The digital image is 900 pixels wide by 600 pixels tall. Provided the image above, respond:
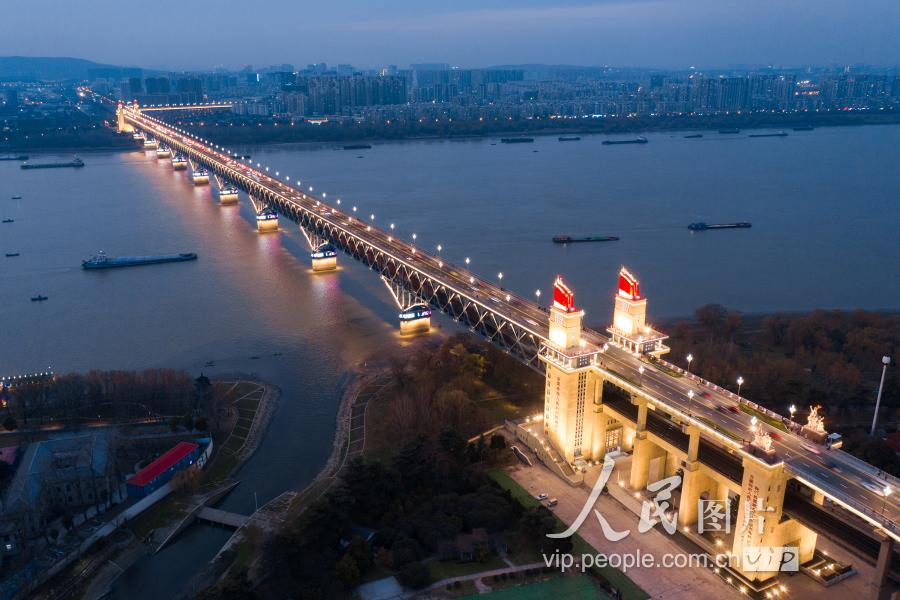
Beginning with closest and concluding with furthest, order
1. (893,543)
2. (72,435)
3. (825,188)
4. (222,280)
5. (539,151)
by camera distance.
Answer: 1. (893,543)
2. (72,435)
3. (222,280)
4. (825,188)
5. (539,151)

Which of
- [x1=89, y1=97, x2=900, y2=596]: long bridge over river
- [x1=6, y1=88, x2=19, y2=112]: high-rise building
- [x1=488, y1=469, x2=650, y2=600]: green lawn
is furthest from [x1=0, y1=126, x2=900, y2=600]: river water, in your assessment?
[x1=6, y1=88, x2=19, y2=112]: high-rise building

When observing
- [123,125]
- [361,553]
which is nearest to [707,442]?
[361,553]

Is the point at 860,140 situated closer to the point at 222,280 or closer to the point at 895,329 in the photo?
the point at 895,329

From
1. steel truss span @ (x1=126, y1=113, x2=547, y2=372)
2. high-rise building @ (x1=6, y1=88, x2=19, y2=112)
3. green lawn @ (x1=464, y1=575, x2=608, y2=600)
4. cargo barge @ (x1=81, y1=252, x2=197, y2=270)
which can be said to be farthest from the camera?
high-rise building @ (x1=6, y1=88, x2=19, y2=112)

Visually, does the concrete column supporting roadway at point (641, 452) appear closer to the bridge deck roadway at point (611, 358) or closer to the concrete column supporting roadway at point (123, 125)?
the bridge deck roadway at point (611, 358)

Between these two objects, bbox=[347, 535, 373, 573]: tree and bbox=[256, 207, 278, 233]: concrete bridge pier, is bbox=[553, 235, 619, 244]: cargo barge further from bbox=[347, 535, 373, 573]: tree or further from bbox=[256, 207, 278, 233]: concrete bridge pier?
bbox=[347, 535, 373, 573]: tree

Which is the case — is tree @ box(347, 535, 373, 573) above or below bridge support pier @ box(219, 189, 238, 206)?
below

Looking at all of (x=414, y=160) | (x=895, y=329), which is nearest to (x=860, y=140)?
(x=414, y=160)
